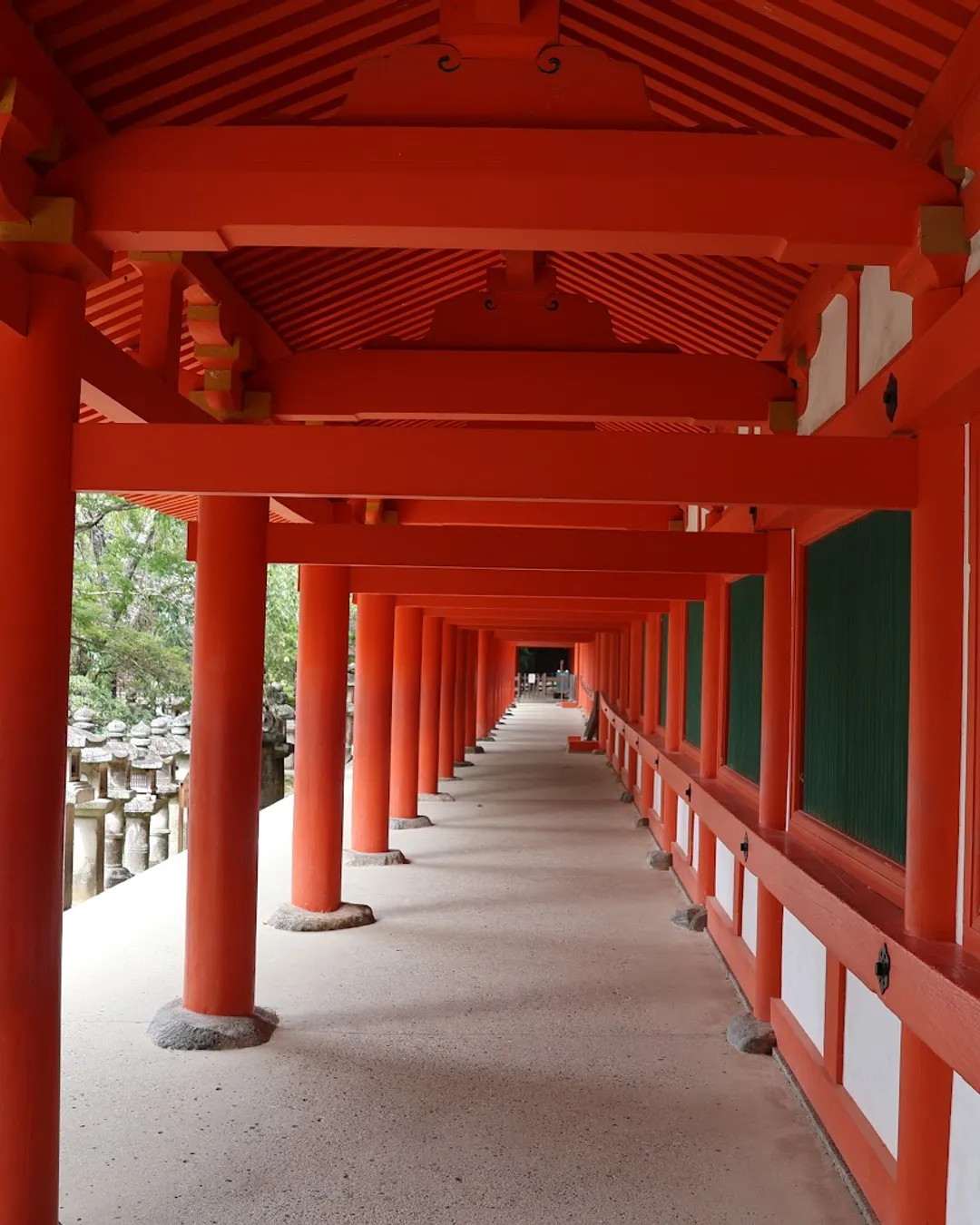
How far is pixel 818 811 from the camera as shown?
4.61 metres

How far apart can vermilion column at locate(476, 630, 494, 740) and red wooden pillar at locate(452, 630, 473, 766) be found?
1.78 m

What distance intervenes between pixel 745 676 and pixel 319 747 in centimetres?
288

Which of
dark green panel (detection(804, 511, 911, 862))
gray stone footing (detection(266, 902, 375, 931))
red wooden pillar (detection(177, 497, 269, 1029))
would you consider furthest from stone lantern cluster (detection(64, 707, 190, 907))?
dark green panel (detection(804, 511, 911, 862))

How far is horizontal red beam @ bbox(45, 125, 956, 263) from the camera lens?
121 inches

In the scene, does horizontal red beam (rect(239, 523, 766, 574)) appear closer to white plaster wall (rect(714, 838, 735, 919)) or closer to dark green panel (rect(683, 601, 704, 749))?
white plaster wall (rect(714, 838, 735, 919))

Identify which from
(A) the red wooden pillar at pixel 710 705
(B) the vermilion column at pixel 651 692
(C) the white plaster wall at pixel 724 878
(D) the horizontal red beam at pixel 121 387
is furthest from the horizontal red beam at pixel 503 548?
(B) the vermilion column at pixel 651 692

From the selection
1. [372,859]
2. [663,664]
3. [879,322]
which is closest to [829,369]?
[879,322]

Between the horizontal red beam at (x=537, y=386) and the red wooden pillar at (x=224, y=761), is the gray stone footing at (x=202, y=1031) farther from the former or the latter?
the horizontal red beam at (x=537, y=386)

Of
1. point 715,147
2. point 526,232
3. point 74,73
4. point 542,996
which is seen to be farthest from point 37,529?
point 542,996

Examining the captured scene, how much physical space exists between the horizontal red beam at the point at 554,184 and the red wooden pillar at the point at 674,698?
22.2 ft

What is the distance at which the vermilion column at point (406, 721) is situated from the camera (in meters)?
11.9

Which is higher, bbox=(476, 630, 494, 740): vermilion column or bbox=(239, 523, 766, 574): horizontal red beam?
bbox=(239, 523, 766, 574): horizontal red beam

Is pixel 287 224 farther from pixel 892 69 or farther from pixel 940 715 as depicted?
pixel 940 715

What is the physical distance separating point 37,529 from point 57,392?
42cm
